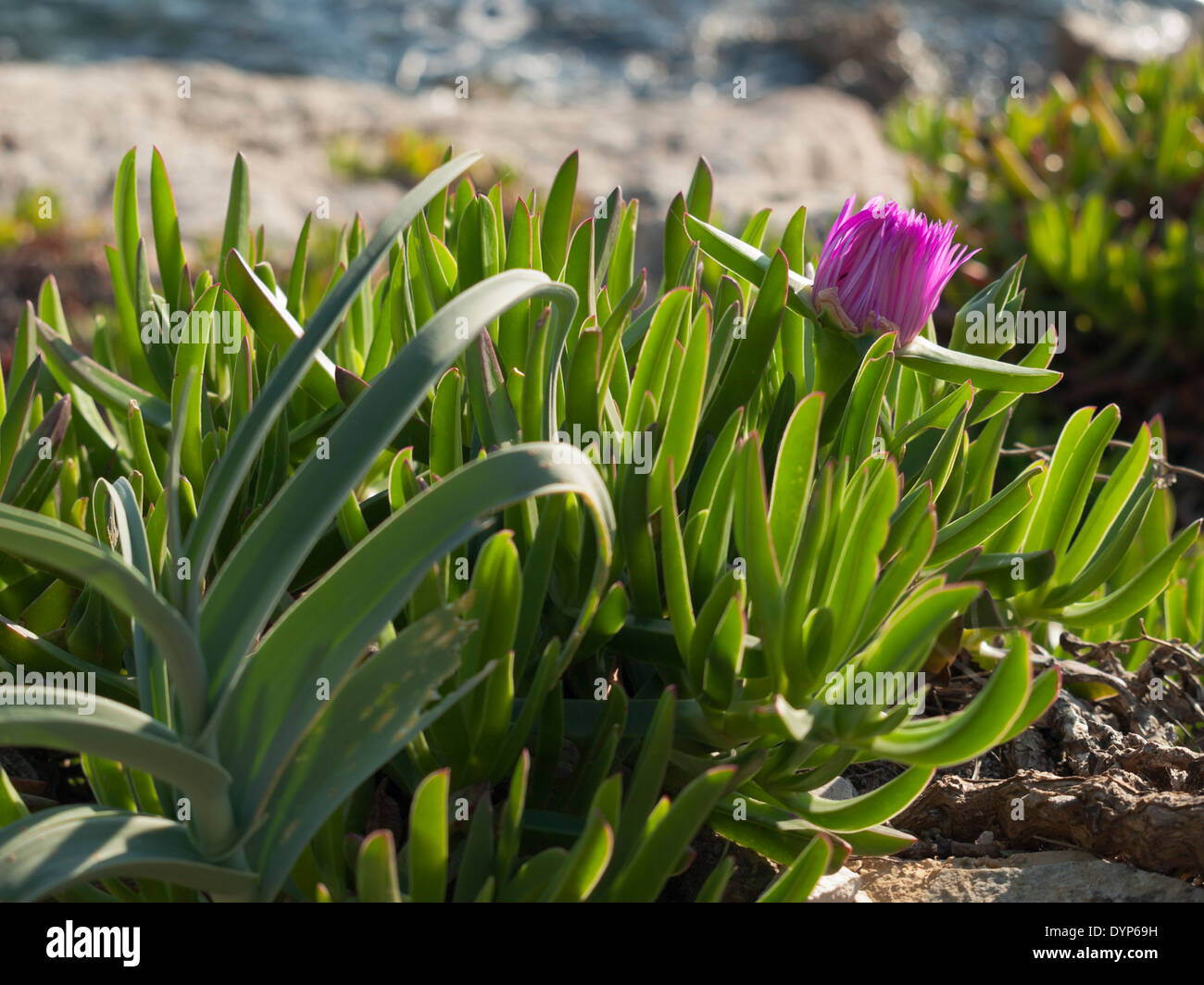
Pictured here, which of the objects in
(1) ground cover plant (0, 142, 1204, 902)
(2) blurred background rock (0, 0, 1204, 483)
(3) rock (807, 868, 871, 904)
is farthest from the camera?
(2) blurred background rock (0, 0, 1204, 483)

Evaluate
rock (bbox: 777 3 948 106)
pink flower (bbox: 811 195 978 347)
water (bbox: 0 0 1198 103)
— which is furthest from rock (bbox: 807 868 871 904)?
water (bbox: 0 0 1198 103)

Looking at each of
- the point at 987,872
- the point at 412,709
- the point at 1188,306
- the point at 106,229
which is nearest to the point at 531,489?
the point at 412,709

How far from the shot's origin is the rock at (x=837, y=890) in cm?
108

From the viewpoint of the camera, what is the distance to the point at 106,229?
494 cm

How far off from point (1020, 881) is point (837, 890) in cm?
22

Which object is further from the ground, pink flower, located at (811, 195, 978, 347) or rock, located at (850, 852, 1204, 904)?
pink flower, located at (811, 195, 978, 347)

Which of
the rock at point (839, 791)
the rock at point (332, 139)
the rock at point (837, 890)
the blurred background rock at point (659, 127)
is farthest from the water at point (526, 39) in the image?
the rock at point (837, 890)

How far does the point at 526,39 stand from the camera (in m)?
12.4

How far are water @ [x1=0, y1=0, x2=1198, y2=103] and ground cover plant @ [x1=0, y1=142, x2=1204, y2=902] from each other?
30.6ft

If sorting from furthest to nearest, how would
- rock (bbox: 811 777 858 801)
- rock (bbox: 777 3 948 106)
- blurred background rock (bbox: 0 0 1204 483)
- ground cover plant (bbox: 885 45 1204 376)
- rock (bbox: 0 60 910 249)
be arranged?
rock (bbox: 777 3 948 106) → rock (bbox: 0 60 910 249) → blurred background rock (bbox: 0 0 1204 483) → ground cover plant (bbox: 885 45 1204 376) → rock (bbox: 811 777 858 801)

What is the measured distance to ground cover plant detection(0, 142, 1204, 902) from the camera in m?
0.85

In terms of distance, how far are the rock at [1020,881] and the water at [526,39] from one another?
9.57 meters

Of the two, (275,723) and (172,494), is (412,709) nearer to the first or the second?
(275,723)

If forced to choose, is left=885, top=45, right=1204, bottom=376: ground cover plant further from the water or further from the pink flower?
the water
